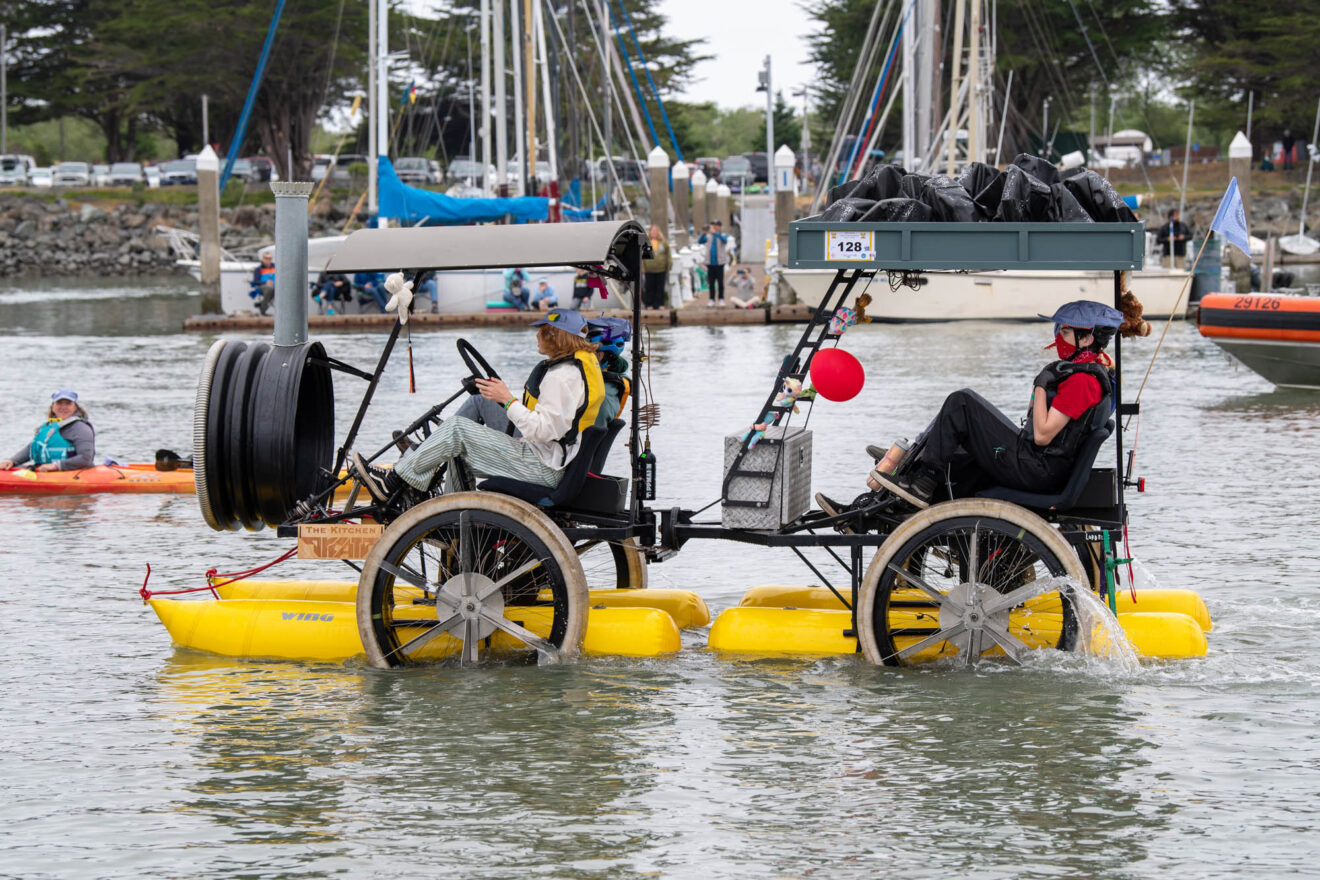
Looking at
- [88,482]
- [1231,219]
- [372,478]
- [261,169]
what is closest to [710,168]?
[261,169]

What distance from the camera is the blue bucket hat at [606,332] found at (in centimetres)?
850

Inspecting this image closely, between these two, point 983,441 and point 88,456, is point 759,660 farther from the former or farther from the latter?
point 88,456

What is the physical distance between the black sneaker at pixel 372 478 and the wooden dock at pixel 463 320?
78.5 feet

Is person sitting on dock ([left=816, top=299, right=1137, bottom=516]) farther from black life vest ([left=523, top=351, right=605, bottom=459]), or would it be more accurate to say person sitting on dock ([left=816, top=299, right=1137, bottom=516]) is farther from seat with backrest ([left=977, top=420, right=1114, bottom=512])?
black life vest ([left=523, top=351, right=605, bottom=459])

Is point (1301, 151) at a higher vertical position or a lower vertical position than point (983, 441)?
higher

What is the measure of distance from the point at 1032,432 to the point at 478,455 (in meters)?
2.62

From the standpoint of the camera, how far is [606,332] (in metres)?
8.53

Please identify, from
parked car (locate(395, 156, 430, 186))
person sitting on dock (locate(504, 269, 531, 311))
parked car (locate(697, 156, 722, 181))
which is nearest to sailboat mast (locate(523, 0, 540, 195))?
person sitting on dock (locate(504, 269, 531, 311))

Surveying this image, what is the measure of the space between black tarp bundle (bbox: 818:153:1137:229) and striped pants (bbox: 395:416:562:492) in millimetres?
1847

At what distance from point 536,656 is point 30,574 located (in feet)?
15.0

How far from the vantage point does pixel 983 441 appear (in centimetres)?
806

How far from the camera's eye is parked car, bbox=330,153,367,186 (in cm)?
6907

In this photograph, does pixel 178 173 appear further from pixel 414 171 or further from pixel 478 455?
pixel 478 455

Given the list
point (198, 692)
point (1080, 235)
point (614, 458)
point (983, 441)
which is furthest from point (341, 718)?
point (614, 458)
